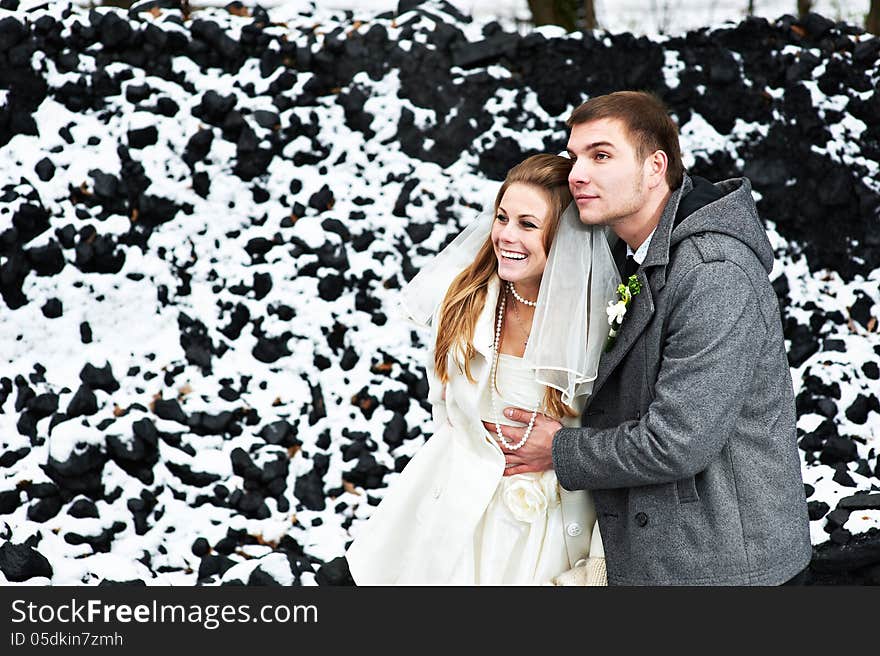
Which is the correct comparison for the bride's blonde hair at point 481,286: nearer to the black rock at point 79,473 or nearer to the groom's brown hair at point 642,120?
the groom's brown hair at point 642,120

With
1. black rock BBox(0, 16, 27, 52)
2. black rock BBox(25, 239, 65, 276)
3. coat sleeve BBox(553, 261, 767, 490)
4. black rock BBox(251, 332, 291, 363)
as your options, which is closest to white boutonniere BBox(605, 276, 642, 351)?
coat sleeve BBox(553, 261, 767, 490)

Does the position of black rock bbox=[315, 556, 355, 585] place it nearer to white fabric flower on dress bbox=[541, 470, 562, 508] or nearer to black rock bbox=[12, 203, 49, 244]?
white fabric flower on dress bbox=[541, 470, 562, 508]

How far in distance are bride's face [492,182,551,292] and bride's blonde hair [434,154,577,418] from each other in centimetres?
2

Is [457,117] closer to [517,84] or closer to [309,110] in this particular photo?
[517,84]

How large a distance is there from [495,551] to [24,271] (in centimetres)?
373

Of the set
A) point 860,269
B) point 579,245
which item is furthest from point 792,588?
point 860,269

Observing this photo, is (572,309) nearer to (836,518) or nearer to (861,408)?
(836,518)

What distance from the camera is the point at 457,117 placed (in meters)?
5.75

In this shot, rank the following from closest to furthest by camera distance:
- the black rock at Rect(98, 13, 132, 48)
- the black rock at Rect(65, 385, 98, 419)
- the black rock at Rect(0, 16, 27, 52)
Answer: the black rock at Rect(65, 385, 98, 419) → the black rock at Rect(0, 16, 27, 52) → the black rock at Rect(98, 13, 132, 48)

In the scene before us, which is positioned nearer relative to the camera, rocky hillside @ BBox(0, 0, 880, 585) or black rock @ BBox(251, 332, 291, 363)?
rocky hillside @ BBox(0, 0, 880, 585)

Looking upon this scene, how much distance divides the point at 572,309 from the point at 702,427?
1.61 feet

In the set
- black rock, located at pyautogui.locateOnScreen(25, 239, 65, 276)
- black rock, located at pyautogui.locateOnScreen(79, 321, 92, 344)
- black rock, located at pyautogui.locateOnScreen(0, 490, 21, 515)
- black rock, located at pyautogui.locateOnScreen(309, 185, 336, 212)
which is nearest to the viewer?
black rock, located at pyautogui.locateOnScreen(0, 490, 21, 515)

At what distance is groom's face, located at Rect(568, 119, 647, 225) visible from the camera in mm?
2365

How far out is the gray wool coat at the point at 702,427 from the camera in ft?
7.11
